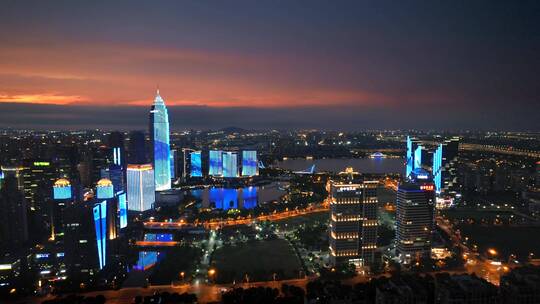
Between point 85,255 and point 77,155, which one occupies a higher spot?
point 77,155

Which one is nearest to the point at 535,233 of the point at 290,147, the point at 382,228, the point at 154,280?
the point at 382,228

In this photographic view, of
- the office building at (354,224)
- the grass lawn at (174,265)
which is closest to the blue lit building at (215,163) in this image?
the grass lawn at (174,265)

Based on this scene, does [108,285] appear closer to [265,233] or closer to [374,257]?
[265,233]

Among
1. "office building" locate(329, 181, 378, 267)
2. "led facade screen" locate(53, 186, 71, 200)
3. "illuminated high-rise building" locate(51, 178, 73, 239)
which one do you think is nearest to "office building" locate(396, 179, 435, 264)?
"office building" locate(329, 181, 378, 267)

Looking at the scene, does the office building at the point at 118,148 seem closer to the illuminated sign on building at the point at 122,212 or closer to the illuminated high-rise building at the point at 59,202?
the illuminated sign on building at the point at 122,212

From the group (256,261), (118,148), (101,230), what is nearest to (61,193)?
(101,230)
